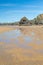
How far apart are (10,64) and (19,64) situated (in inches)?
14.2

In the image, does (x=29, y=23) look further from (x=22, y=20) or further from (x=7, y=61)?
(x=7, y=61)

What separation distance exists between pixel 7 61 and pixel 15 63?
438 millimetres

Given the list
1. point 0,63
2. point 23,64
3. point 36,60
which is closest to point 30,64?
point 23,64

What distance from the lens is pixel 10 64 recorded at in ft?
20.5

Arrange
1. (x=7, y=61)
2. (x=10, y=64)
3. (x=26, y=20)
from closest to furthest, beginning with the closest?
(x=10, y=64) < (x=7, y=61) < (x=26, y=20)

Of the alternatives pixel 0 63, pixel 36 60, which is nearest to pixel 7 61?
pixel 0 63

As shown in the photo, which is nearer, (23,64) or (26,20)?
(23,64)

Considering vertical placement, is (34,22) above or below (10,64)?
below

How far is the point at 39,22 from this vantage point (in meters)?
92.8

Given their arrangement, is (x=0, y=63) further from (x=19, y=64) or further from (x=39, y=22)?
(x=39, y=22)

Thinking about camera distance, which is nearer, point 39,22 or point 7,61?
point 7,61

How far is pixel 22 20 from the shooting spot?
91.1 m

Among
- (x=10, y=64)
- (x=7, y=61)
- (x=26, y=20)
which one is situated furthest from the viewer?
(x=26, y=20)

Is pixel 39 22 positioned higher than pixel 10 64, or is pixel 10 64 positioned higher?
pixel 10 64
